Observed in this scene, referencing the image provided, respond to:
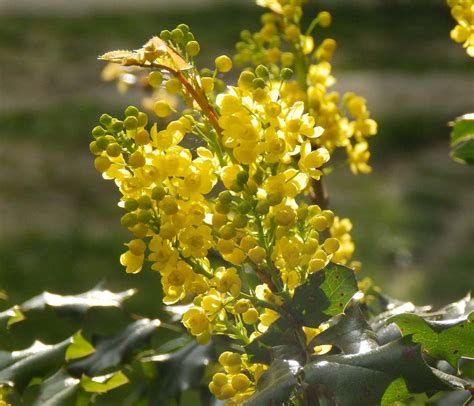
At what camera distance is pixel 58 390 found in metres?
0.94

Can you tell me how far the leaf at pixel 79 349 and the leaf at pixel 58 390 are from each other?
0.13 feet

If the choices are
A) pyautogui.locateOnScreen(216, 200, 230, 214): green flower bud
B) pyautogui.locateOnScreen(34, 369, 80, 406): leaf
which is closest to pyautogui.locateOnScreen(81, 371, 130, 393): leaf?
pyautogui.locateOnScreen(34, 369, 80, 406): leaf

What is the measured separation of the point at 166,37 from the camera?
2.64 ft

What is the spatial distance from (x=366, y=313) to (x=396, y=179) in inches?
186

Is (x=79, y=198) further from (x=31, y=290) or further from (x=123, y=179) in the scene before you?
(x=123, y=179)

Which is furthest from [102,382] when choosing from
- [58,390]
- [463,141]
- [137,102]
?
[137,102]

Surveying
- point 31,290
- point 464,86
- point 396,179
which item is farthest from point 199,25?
point 31,290

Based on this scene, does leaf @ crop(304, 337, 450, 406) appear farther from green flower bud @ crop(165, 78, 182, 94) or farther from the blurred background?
the blurred background

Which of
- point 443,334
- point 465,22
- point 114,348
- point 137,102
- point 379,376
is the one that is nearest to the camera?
point 379,376

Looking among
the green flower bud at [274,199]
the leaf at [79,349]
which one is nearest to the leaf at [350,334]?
the green flower bud at [274,199]

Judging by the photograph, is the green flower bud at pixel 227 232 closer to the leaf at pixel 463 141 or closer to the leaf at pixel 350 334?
the leaf at pixel 350 334

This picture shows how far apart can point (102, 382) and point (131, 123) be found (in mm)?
318

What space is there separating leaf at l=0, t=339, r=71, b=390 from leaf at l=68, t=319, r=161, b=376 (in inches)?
1.4

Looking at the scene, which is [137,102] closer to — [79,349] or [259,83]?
[79,349]
